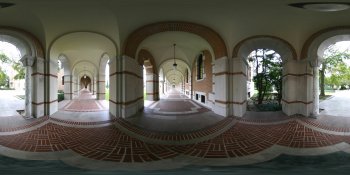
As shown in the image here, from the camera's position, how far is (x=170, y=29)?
917cm

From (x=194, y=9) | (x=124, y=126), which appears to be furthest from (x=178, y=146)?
(x=194, y=9)

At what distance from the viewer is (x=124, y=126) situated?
743 centimetres

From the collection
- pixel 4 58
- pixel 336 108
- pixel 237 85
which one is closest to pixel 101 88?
pixel 4 58

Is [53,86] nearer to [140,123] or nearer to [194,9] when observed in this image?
[140,123]

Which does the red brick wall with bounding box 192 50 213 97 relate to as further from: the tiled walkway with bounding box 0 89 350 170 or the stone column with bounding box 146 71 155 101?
the tiled walkway with bounding box 0 89 350 170

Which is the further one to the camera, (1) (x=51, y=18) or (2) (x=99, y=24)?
(2) (x=99, y=24)

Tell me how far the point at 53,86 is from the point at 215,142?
8333mm

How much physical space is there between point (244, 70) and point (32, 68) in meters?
9.54

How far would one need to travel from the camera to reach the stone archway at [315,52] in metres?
8.83

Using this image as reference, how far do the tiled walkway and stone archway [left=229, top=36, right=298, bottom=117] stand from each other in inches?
57.3

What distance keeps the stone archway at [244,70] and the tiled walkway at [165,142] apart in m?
1.46

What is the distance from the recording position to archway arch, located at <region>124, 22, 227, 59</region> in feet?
29.1

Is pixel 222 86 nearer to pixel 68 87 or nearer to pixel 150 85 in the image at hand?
pixel 150 85

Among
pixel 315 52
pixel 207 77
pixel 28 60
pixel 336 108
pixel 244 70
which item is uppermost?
pixel 315 52
